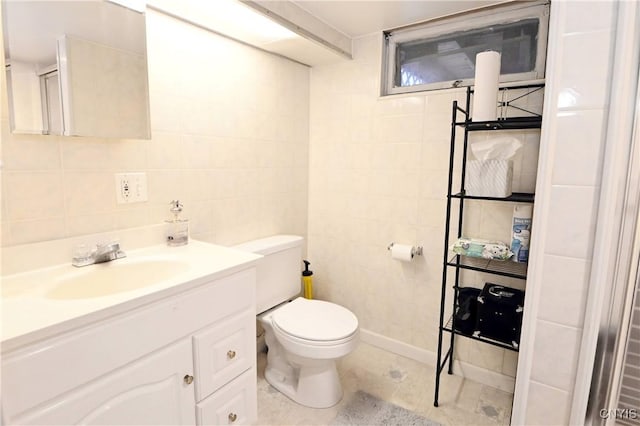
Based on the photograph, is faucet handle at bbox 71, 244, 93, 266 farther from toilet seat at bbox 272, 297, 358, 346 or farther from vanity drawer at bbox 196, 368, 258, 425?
toilet seat at bbox 272, 297, 358, 346

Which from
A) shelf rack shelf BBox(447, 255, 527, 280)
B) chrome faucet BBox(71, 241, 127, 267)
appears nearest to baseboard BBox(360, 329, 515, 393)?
shelf rack shelf BBox(447, 255, 527, 280)

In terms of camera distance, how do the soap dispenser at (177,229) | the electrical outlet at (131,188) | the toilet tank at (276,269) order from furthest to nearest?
the toilet tank at (276,269) < the soap dispenser at (177,229) < the electrical outlet at (131,188)

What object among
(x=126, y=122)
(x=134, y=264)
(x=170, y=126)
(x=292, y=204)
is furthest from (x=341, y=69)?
(x=134, y=264)

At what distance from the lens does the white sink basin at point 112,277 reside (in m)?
1.16

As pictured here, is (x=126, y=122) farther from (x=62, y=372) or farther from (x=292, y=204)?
(x=292, y=204)

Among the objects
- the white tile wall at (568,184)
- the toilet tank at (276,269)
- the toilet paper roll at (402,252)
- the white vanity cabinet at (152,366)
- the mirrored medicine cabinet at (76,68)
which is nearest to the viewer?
the white tile wall at (568,184)

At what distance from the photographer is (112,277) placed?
1.28m

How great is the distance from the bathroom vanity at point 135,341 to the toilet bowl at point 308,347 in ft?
0.89

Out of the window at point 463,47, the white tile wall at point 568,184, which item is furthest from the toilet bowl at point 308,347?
the window at point 463,47

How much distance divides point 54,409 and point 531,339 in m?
1.19

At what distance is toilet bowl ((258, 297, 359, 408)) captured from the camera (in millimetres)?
1596

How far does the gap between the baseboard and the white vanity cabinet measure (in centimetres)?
105

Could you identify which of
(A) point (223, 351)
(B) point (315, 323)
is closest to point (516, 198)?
(B) point (315, 323)

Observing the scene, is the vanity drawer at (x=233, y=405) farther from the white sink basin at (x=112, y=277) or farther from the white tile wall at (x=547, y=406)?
the white tile wall at (x=547, y=406)
